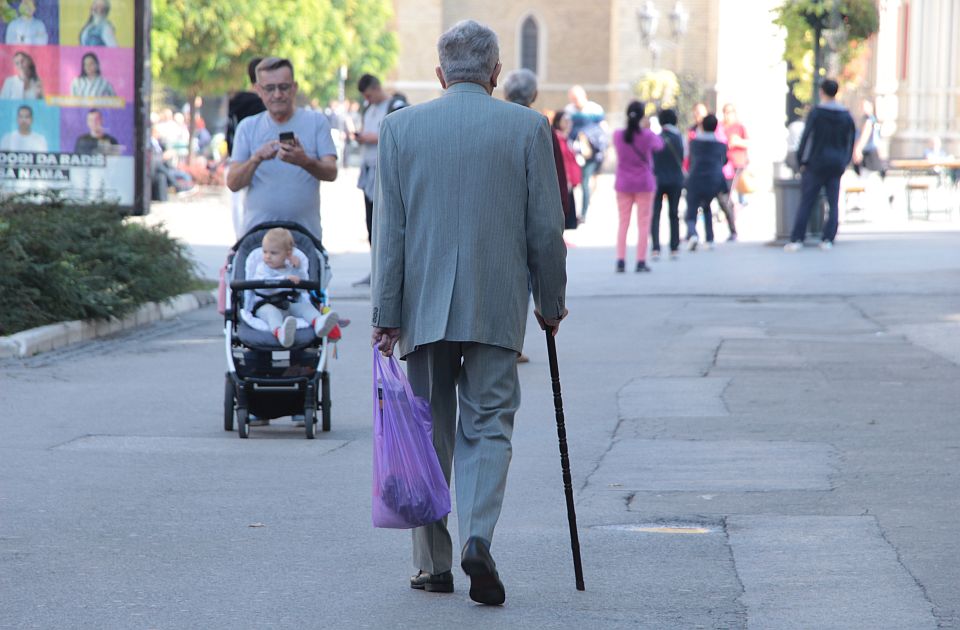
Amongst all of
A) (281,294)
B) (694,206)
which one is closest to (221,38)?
(694,206)

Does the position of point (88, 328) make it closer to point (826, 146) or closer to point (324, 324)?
point (324, 324)

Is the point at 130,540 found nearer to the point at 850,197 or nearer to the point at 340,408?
the point at 340,408

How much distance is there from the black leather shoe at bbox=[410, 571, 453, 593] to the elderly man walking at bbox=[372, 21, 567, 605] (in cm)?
5

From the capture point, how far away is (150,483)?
747 cm

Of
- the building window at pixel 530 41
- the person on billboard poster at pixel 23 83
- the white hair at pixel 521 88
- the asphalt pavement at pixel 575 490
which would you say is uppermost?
the building window at pixel 530 41

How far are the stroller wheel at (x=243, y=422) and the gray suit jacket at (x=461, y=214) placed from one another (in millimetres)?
3484

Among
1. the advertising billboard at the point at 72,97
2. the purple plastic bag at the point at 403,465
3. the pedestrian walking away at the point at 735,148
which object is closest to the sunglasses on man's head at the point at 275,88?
the purple plastic bag at the point at 403,465

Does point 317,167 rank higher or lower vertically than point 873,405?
higher

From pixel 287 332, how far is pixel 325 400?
56 centimetres

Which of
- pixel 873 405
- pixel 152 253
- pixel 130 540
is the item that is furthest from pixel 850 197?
pixel 130 540

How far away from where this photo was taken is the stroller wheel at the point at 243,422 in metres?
8.76

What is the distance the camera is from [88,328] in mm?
13102

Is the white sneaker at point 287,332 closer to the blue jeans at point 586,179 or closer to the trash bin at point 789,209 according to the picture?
the trash bin at point 789,209

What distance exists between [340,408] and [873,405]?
9.93 ft
